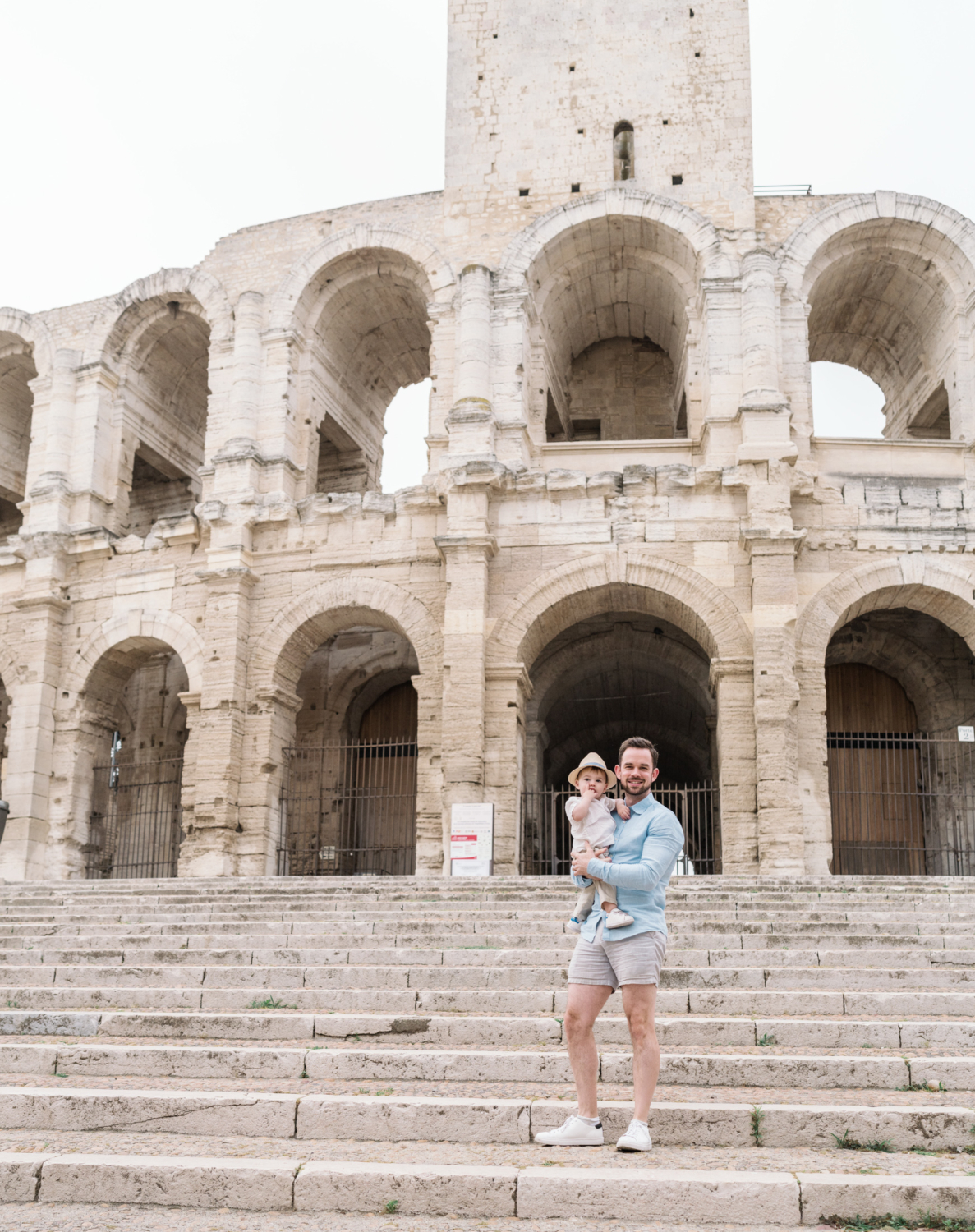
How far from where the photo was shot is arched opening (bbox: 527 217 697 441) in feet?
62.5

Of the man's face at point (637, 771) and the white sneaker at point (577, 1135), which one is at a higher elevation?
the man's face at point (637, 771)

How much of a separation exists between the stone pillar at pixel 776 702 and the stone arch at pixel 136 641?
320 inches

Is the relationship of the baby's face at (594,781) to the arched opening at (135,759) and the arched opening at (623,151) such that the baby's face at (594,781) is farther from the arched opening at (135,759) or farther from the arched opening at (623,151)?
the arched opening at (623,151)

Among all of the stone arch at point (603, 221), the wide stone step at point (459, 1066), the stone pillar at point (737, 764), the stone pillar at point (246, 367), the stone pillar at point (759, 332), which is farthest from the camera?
the stone pillar at point (246, 367)

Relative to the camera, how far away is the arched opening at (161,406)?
2122cm

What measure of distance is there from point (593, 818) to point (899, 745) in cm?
1549

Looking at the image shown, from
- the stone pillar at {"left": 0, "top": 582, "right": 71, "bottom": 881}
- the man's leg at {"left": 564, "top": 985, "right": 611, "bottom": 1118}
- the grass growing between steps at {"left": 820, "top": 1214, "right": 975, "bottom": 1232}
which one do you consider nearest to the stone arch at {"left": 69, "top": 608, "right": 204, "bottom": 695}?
the stone pillar at {"left": 0, "top": 582, "right": 71, "bottom": 881}

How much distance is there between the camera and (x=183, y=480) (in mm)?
23625

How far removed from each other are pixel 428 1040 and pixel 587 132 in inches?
636

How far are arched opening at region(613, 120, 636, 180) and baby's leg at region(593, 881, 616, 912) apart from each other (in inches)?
636

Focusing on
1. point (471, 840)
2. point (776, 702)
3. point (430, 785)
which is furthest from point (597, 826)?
point (430, 785)

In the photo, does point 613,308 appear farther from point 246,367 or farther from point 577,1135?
point 577,1135

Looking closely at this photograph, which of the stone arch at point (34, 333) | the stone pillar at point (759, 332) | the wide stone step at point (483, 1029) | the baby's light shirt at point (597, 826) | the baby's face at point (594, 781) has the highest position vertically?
the stone arch at point (34, 333)

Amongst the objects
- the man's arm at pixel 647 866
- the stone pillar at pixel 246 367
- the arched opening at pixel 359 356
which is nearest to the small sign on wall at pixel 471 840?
the arched opening at pixel 359 356
